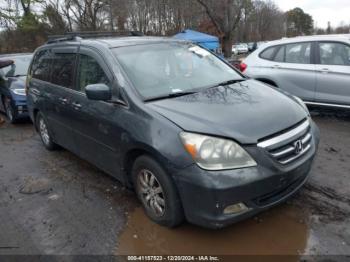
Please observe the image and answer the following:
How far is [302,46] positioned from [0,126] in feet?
23.4

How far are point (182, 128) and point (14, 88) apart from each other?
6.44 meters

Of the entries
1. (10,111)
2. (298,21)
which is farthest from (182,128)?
(298,21)

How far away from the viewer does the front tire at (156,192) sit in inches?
120

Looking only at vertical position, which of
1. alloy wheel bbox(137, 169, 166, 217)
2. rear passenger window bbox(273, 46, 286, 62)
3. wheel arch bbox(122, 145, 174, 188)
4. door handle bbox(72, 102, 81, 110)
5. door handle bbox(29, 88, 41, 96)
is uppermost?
rear passenger window bbox(273, 46, 286, 62)

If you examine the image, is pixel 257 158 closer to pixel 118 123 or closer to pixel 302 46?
pixel 118 123

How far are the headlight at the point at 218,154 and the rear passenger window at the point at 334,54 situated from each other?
459 centimetres

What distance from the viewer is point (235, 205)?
9.29ft

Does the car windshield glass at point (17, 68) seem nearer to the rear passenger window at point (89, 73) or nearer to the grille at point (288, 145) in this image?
the rear passenger window at point (89, 73)

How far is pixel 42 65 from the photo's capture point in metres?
5.65

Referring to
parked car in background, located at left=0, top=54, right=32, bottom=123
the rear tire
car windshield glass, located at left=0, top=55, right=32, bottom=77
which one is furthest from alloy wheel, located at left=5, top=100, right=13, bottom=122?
the rear tire

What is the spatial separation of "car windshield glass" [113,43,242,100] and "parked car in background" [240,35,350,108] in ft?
9.59

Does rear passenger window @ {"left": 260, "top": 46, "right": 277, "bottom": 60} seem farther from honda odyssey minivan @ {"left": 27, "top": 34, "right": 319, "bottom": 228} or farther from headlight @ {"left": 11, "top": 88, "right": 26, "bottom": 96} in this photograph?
headlight @ {"left": 11, "top": 88, "right": 26, "bottom": 96}

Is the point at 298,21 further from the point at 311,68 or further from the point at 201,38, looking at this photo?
the point at 311,68

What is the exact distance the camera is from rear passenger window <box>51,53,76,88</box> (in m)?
4.57
